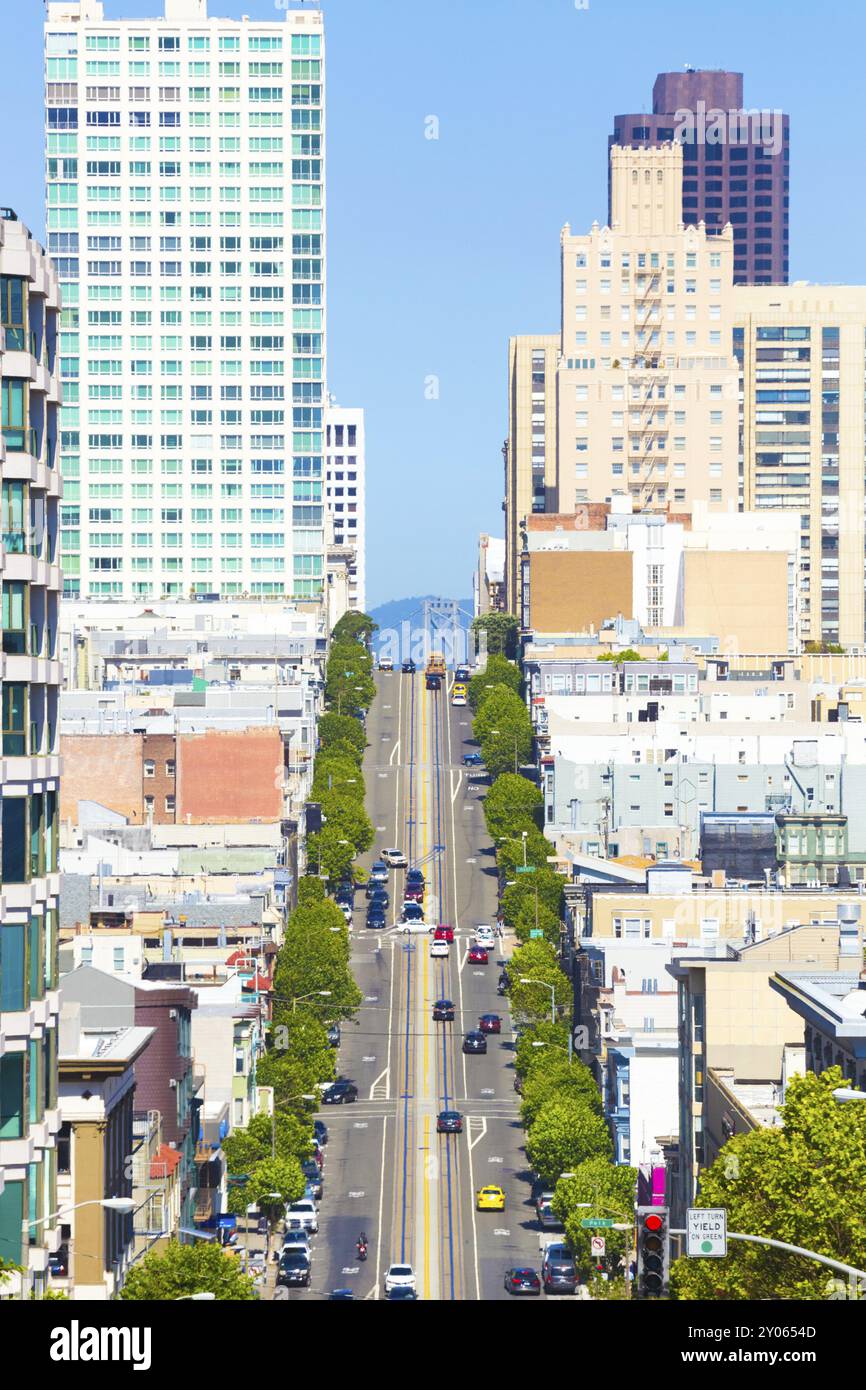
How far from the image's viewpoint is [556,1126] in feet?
419

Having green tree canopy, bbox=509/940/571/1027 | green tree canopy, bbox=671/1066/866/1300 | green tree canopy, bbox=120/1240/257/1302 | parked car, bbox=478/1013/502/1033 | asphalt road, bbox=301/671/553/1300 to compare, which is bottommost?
asphalt road, bbox=301/671/553/1300

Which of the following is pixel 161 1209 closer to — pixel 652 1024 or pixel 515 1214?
pixel 515 1214

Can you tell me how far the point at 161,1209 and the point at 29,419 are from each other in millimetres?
47694

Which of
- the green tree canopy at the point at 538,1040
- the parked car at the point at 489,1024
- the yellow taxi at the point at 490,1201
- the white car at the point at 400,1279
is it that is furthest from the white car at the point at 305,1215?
the parked car at the point at 489,1024

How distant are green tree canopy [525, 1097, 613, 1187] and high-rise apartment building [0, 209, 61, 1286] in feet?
253

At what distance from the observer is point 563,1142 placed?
126250 millimetres

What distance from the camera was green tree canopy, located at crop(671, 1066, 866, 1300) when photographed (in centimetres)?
4950

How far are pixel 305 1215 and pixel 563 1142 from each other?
11.6 m

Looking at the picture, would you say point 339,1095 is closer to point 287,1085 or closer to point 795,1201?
point 287,1085

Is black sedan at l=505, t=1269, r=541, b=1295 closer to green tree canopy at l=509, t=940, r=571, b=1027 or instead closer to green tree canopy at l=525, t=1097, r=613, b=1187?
green tree canopy at l=525, t=1097, r=613, b=1187

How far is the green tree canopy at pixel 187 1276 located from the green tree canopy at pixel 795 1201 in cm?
1656

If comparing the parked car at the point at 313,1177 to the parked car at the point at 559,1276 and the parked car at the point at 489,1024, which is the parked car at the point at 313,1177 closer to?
the parked car at the point at 559,1276

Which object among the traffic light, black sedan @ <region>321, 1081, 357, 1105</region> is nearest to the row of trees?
black sedan @ <region>321, 1081, 357, 1105</region>
